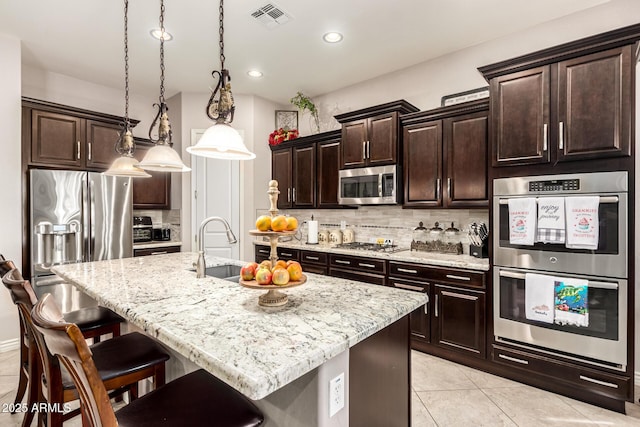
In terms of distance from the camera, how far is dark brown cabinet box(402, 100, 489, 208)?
294 centimetres

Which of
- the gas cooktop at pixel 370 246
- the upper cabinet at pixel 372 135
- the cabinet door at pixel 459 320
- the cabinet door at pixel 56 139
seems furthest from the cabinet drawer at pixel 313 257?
the cabinet door at pixel 56 139

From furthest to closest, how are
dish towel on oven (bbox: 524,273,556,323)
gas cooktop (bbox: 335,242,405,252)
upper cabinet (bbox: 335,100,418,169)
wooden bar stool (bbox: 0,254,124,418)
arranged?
gas cooktop (bbox: 335,242,405,252)
upper cabinet (bbox: 335,100,418,169)
dish towel on oven (bbox: 524,273,556,323)
wooden bar stool (bbox: 0,254,124,418)

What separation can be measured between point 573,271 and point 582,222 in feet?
1.13

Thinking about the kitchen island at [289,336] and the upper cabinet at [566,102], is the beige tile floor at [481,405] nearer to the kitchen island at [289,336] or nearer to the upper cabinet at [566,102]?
the kitchen island at [289,336]

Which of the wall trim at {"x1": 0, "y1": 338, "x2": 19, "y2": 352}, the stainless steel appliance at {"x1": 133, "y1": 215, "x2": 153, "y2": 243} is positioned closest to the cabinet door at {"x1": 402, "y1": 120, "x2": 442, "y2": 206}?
the stainless steel appliance at {"x1": 133, "y1": 215, "x2": 153, "y2": 243}

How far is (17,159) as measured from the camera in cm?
314

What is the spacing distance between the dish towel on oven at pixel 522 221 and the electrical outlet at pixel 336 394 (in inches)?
77.6

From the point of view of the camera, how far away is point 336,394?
1.09m

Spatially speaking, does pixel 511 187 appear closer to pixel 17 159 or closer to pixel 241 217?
pixel 241 217

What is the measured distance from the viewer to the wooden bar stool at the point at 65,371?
133 centimetres

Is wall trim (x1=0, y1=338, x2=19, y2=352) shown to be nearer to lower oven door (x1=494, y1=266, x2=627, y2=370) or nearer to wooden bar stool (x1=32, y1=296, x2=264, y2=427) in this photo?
wooden bar stool (x1=32, y1=296, x2=264, y2=427)

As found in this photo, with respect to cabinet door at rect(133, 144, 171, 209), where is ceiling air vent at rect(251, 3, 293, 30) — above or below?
above

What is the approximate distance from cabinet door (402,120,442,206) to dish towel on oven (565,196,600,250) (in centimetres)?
113

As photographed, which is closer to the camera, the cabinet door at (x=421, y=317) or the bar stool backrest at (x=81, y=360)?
the bar stool backrest at (x=81, y=360)
